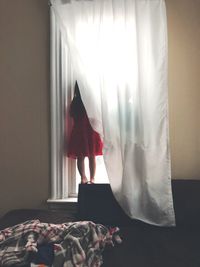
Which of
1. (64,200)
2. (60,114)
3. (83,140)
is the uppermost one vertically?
(60,114)

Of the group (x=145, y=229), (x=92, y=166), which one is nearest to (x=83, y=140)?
(x=92, y=166)

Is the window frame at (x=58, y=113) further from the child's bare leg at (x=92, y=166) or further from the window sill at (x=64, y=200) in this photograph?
the child's bare leg at (x=92, y=166)

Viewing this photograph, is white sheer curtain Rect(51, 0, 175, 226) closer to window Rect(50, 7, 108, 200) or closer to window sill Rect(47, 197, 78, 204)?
window Rect(50, 7, 108, 200)

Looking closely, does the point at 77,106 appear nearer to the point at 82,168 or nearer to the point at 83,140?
the point at 83,140

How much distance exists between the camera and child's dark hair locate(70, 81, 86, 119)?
6.84 ft

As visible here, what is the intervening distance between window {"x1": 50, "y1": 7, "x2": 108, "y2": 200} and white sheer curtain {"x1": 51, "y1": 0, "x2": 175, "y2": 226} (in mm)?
222

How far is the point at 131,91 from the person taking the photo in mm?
1895

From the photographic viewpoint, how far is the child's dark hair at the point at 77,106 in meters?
2.08

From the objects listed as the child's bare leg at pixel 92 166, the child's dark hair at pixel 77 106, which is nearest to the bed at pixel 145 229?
the child's bare leg at pixel 92 166

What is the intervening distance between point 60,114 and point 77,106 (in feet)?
0.48

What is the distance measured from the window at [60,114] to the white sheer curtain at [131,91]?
0.73 ft

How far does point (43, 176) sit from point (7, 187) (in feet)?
0.99

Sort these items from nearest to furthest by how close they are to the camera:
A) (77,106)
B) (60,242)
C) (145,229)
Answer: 1. (60,242)
2. (145,229)
3. (77,106)

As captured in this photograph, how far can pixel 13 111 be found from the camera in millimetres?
2170
